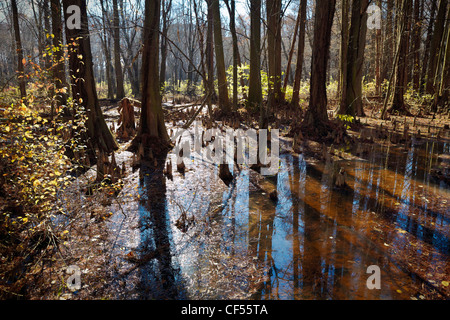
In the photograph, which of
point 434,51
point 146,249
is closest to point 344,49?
point 434,51

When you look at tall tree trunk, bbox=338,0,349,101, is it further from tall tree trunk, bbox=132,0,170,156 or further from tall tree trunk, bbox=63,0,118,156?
tall tree trunk, bbox=63,0,118,156

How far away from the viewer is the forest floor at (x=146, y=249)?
2.42 meters

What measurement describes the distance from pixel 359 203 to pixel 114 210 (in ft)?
11.1

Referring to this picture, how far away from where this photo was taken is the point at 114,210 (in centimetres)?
394

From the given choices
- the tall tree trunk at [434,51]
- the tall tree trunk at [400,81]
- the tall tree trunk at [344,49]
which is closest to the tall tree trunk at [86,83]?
the tall tree trunk at [344,49]

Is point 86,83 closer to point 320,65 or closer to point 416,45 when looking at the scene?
point 320,65

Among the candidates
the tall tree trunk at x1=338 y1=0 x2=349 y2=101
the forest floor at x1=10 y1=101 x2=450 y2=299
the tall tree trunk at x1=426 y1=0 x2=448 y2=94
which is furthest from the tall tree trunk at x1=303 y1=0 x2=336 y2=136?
the tall tree trunk at x1=426 y1=0 x2=448 y2=94

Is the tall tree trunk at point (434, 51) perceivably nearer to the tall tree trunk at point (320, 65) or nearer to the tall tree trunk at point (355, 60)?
the tall tree trunk at point (355, 60)

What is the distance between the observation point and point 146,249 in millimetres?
3014

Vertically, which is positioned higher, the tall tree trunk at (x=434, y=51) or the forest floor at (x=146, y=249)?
the tall tree trunk at (x=434, y=51)

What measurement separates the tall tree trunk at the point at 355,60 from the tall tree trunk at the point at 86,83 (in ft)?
23.3

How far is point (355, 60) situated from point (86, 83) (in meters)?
8.52
